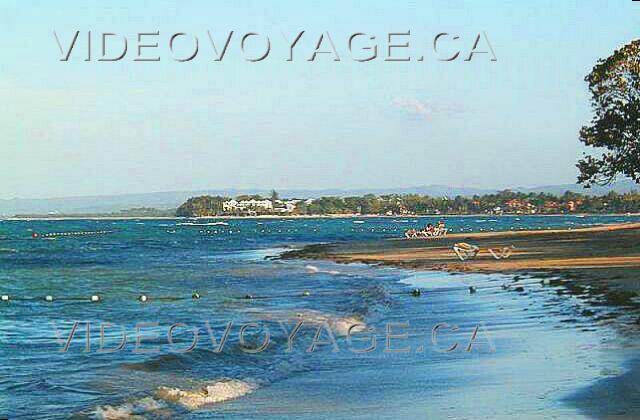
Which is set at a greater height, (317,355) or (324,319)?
(317,355)

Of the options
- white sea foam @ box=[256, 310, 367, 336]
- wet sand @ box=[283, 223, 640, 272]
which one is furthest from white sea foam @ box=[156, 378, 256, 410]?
wet sand @ box=[283, 223, 640, 272]

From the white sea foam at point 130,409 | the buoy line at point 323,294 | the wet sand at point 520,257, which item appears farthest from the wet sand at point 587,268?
the white sea foam at point 130,409

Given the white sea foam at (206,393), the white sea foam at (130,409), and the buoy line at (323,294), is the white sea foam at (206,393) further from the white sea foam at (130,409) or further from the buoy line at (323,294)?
the buoy line at (323,294)

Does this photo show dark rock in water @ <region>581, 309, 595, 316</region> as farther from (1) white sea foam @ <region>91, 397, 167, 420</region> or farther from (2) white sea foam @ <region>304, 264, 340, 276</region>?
(2) white sea foam @ <region>304, 264, 340, 276</region>

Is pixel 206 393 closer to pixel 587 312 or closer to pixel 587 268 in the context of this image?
pixel 587 312

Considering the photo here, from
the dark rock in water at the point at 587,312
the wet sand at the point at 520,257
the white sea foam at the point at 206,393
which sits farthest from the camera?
the wet sand at the point at 520,257

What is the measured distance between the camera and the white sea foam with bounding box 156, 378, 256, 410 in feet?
40.7

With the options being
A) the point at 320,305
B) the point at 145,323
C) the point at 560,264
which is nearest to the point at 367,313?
the point at 320,305

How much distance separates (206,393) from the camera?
42.3ft

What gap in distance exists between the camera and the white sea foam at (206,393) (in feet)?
40.7

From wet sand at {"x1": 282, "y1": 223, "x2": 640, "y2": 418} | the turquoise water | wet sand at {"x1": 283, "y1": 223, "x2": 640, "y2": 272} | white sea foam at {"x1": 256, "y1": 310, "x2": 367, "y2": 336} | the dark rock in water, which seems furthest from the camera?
wet sand at {"x1": 283, "y1": 223, "x2": 640, "y2": 272}

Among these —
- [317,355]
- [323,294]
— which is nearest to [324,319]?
[317,355]

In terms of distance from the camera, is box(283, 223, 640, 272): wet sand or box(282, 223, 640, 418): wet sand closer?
box(282, 223, 640, 418): wet sand

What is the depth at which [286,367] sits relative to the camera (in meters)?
14.9
